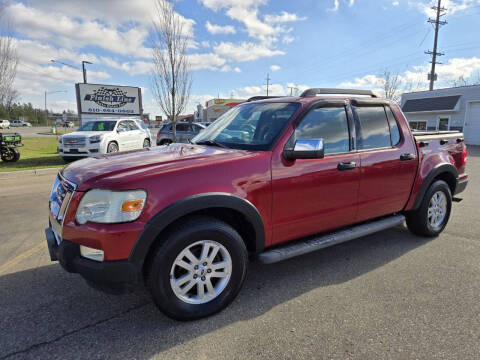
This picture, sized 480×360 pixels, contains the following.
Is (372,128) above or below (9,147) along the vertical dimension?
above

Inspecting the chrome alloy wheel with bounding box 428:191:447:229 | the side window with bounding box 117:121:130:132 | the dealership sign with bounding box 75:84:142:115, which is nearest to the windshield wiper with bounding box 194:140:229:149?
the chrome alloy wheel with bounding box 428:191:447:229

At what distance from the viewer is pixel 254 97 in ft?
13.6

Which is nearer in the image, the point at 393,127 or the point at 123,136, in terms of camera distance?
the point at 393,127

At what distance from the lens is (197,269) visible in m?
2.51

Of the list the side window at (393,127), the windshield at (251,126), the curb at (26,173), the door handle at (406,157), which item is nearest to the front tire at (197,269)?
the windshield at (251,126)

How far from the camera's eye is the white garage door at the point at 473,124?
2505 centimetres

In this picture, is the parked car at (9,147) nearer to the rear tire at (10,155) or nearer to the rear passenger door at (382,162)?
the rear tire at (10,155)

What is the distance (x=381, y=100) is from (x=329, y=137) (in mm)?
1139

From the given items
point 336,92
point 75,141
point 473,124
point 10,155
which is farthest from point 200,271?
point 473,124

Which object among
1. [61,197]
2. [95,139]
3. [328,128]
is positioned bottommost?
[61,197]

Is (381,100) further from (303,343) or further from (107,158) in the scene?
(107,158)

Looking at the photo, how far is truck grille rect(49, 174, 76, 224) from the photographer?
2414mm

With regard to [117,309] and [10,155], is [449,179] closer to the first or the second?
[117,309]

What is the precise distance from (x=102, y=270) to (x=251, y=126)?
1.96 metres
